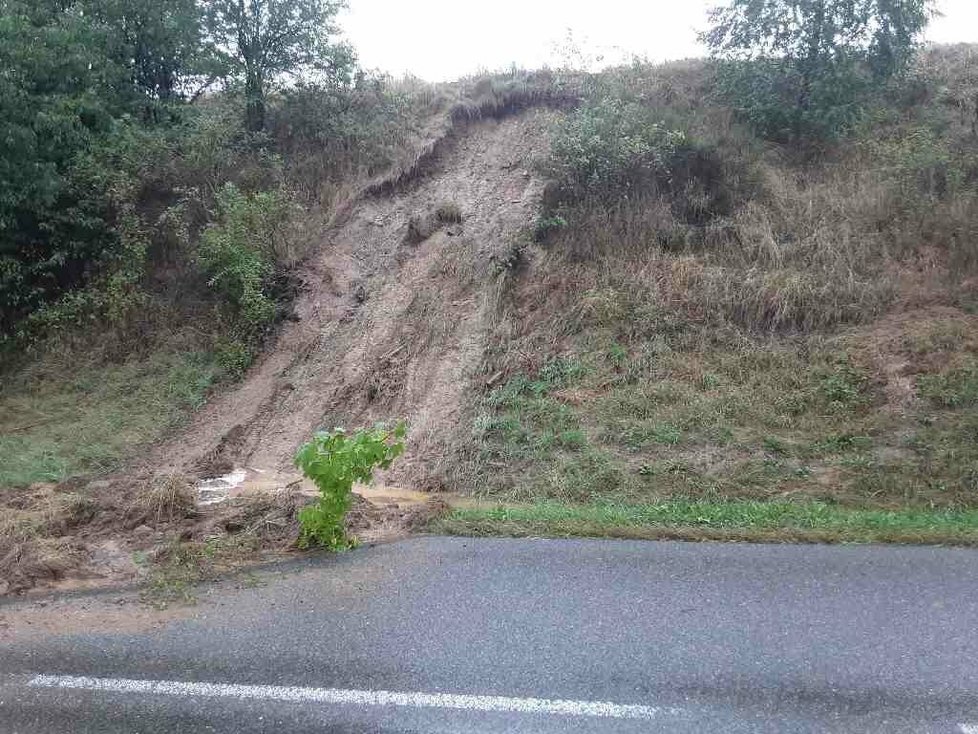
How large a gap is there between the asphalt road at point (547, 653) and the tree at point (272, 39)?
12643 mm

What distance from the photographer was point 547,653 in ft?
16.5

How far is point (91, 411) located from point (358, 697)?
31.0 ft

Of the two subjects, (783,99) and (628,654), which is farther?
(783,99)

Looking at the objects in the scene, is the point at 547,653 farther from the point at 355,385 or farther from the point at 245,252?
the point at 245,252

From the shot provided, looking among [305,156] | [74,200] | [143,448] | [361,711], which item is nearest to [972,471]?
[361,711]

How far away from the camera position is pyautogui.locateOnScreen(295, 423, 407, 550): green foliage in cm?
687

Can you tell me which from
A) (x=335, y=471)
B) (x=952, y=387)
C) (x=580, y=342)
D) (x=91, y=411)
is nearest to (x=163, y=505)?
(x=335, y=471)

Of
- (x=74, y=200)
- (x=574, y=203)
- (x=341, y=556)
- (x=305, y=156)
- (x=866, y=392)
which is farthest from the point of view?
(x=305, y=156)

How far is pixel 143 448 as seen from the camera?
1132 cm

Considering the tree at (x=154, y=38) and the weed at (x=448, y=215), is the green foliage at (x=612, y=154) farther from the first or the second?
the tree at (x=154, y=38)

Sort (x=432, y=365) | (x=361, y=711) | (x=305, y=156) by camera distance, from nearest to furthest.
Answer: (x=361, y=711)
(x=432, y=365)
(x=305, y=156)

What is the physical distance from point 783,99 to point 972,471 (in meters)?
8.57

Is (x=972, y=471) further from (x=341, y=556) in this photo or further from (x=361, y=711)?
(x=361, y=711)

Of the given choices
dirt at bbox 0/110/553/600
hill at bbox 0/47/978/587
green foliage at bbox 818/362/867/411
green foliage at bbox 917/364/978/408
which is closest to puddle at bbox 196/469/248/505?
dirt at bbox 0/110/553/600
